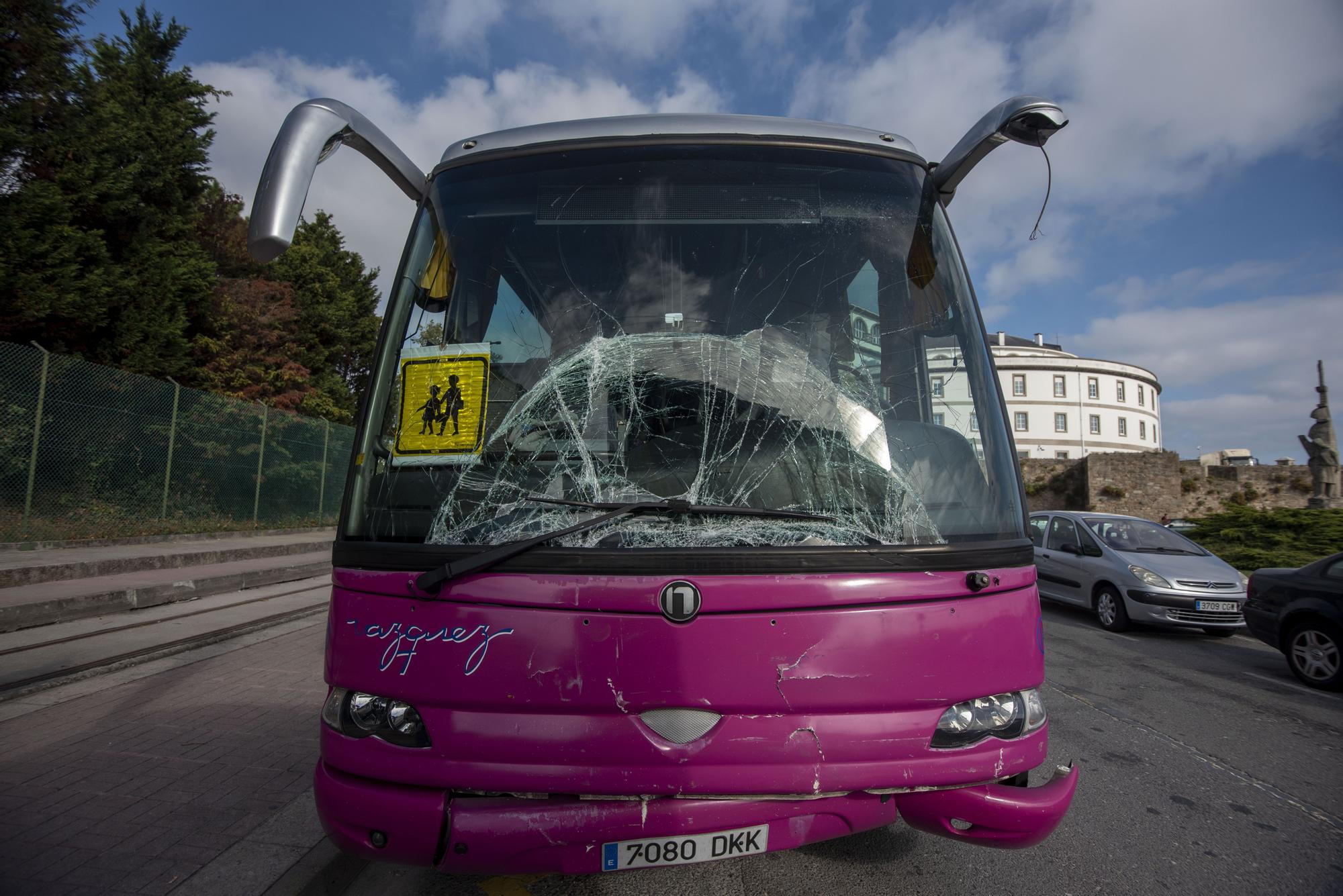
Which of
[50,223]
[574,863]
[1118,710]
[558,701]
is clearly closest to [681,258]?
[558,701]

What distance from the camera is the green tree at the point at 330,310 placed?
27.5 meters

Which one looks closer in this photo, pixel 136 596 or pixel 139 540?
pixel 136 596

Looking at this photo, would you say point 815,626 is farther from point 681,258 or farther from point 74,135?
point 74,135

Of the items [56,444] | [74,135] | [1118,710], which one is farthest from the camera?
[74,135]

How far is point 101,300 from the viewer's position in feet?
45.8

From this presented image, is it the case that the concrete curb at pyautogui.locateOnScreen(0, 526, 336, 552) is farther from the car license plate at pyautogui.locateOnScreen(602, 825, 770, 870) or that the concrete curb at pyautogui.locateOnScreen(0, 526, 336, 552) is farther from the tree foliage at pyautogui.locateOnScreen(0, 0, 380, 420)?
the car license plate at pyautogui.locateOnScreen(602, 825, 770, 870)

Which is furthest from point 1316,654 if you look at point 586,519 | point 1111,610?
point 586,519

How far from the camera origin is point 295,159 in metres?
2.13

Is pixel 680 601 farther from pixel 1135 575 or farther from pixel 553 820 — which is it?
pixel 1135 575

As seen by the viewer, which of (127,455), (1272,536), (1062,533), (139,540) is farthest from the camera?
(1272,536)

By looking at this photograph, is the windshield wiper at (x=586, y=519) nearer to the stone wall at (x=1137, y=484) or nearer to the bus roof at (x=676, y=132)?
the bus roof at (x=676, y=132)

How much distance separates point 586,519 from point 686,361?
664 millimetres

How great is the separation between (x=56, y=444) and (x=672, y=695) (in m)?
12.5

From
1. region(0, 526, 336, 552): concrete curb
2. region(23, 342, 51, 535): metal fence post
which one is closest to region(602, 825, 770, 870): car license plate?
region(0, 526, 336, 552): concrete curb
